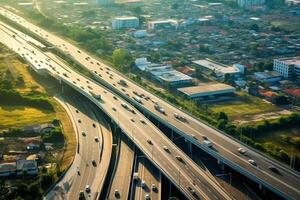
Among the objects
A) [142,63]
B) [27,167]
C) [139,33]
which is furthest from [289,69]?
[27,167]

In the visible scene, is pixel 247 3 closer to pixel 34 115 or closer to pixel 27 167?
pixel 34 115

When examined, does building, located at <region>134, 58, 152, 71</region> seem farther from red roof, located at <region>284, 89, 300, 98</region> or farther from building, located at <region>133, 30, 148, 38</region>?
red roof, located at <region>284, 89, 300, 98</region>

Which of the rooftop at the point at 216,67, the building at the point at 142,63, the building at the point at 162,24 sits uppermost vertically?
the building at the point at 162,24

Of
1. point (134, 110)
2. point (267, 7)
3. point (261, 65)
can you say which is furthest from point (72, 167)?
point (267, 7)

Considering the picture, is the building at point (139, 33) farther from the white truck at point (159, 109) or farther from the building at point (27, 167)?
the building at point (27, 167)

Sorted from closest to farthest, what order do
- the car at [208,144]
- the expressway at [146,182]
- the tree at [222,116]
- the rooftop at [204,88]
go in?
the expressway at [146,182], the car at [208,144], the tree at [222,116], the rooftop at [204,88]

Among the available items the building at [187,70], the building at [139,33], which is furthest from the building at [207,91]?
the building at [139,33]

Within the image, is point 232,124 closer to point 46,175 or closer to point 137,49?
point 46,175
